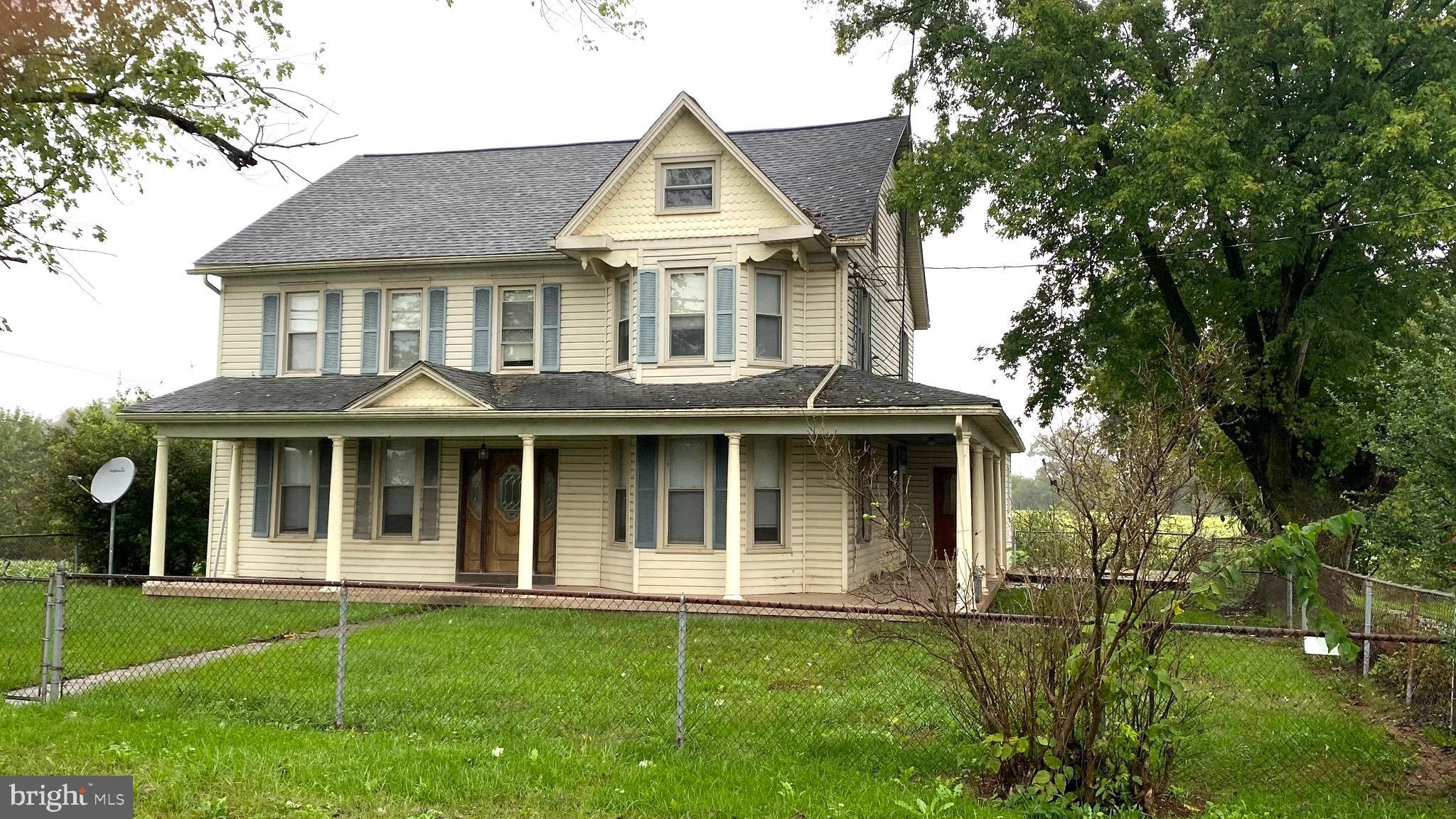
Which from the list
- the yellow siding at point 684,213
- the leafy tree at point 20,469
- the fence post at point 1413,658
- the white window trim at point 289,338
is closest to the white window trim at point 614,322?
the yellow siding at point 684,213

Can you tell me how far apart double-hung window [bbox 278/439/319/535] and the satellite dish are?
9.29 ft

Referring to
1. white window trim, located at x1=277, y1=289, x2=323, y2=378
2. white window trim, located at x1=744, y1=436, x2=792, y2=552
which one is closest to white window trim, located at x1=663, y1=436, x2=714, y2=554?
white window trim, located at x1=744, y1=436, x2=792, y2=552

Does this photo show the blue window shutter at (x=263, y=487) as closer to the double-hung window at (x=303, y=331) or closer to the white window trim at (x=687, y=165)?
A: the double-hung window at (x=303, y=331)

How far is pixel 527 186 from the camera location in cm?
1997

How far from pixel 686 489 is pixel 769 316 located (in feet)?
9.94

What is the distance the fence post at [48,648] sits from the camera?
8.16 metres

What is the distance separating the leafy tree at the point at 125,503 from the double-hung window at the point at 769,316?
1273 cm

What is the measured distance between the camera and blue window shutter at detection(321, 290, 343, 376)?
1841cm

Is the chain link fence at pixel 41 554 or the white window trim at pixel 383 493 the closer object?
the white window trim at pixel 383 493

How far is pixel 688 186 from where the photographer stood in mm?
16547

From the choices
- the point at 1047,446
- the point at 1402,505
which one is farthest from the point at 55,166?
the point at 1402,505

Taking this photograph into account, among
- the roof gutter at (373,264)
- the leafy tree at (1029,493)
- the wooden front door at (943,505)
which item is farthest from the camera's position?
the leafy tree at (1029,493)

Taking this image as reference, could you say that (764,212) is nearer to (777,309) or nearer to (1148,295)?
(777,309)

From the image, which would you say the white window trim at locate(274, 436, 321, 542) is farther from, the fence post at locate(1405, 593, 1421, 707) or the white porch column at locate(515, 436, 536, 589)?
the fence post at locate(1405, 593, 1421, 707)
